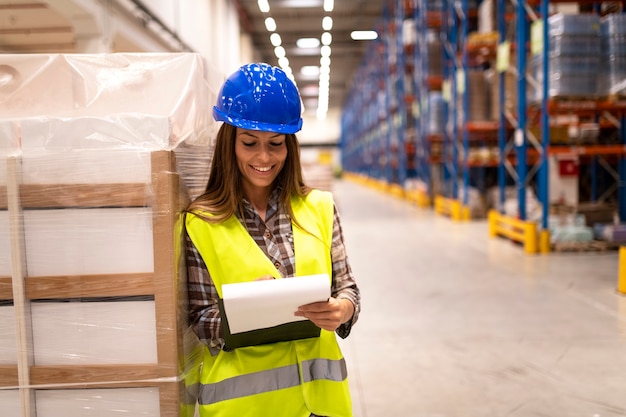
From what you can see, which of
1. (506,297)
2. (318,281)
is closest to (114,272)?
(318,281)

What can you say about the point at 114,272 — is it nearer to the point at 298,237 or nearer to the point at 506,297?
the point at 298,237

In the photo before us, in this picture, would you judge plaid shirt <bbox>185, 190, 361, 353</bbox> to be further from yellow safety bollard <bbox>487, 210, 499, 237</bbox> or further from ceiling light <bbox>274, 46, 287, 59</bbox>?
yellow safety bollard <bbox>487, 210, 499, 237</bbox>

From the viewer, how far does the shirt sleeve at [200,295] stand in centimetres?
155

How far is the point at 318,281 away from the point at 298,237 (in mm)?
303

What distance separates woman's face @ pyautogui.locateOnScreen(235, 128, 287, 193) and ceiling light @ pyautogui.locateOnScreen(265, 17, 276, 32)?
10.4 feet

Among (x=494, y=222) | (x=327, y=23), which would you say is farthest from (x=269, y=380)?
(x=494, y=222)

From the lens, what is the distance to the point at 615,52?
19.6 ft

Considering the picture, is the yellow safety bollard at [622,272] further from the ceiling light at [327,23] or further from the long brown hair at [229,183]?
the long brown hair at [229,183]

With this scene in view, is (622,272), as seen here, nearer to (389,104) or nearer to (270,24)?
(270,24)

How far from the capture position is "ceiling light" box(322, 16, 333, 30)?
4.73 meters

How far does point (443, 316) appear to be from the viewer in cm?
400

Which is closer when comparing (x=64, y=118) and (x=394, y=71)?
(x=64, y=118)

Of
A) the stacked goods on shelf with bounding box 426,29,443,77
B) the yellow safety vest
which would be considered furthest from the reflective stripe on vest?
the stacked goods on shelf with bounding box 426,29,443,77

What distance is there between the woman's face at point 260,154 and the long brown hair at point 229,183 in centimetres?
3
